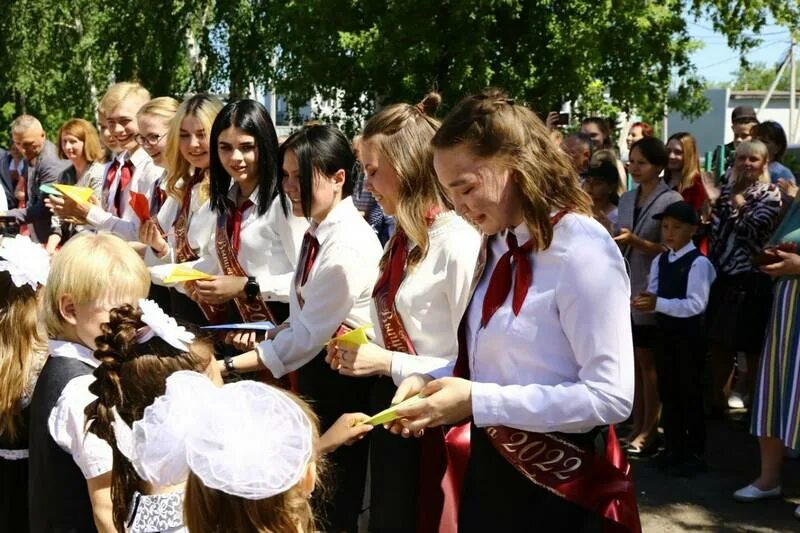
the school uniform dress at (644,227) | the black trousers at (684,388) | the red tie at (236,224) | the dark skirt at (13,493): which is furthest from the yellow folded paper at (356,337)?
the school uniform dress at (644,227)

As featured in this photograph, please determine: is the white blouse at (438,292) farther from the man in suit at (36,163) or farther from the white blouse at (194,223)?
the man in suit at (36,163)

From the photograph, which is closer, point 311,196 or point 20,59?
point 311,196

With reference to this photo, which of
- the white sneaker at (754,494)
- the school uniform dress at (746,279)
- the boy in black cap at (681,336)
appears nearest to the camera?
the white sneaker at (754,494)

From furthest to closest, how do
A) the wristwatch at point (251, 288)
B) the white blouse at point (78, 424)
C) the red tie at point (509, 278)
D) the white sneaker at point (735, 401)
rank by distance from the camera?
the white sneaker at point (735, 401)
the wristwatch at point (251, 288)
the white blouse at point (78, 424)
the red tie at point (509, 278)

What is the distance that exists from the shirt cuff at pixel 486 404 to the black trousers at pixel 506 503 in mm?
160

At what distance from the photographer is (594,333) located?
2369mm

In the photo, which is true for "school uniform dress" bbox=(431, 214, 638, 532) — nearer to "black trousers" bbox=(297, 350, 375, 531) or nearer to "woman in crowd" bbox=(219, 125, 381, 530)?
"woman in crowd" bbox=(219, 125, 381, 530)

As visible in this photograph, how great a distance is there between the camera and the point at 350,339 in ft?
10.5

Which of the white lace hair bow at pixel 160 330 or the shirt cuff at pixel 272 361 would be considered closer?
the white lace hair bow at pixel 160 330

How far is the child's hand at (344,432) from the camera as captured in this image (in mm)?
2725

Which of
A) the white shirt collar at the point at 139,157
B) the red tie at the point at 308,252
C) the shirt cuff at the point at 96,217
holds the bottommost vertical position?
the shirt cuff at the point at 96,217

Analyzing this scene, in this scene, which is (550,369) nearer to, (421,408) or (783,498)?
(421,408)

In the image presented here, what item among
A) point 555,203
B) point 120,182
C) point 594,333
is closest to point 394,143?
point 555,203

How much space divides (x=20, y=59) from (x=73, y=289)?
22621 millimetres
